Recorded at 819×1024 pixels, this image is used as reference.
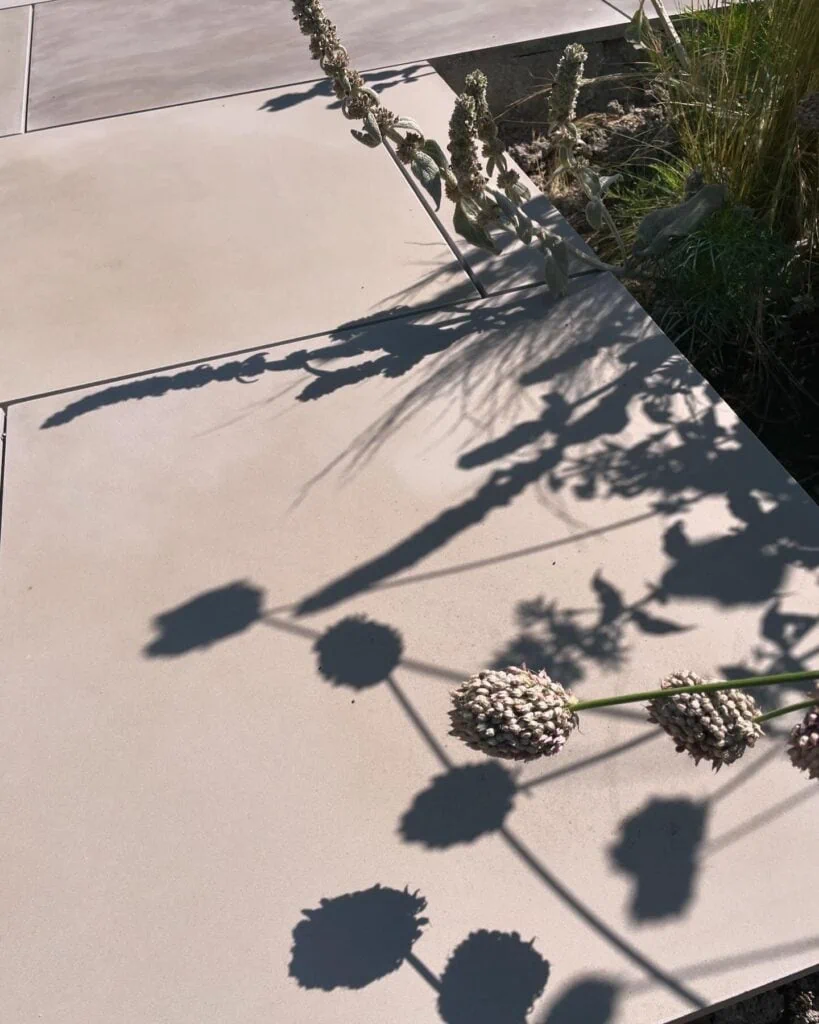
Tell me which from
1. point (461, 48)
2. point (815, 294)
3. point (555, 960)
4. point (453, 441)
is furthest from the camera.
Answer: point (461, 48)

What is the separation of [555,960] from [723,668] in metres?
0.62

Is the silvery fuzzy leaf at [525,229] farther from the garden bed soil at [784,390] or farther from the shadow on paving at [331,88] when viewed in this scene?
the shadow on paving at [331,88]

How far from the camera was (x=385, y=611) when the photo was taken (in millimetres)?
2053

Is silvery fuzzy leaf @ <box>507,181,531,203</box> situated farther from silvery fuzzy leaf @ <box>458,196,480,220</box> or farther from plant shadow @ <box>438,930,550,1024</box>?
plant shadow @ <box>438,930,550,1024</box>

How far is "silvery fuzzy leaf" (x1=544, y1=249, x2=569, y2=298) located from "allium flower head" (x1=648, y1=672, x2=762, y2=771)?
5.06ft

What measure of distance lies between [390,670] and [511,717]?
61 centimetres

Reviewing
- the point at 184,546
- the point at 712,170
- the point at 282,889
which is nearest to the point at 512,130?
the point at 712,170

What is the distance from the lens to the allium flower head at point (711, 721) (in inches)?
52.1

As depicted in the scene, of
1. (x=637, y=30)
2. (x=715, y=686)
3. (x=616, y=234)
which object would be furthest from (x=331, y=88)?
(x=715, y=686)

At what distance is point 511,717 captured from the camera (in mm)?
1363

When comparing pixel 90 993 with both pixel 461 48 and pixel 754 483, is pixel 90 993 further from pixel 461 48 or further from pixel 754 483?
pixel 461 48

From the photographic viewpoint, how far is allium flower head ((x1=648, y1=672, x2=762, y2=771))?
1.32m

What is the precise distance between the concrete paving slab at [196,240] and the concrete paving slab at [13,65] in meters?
0.20

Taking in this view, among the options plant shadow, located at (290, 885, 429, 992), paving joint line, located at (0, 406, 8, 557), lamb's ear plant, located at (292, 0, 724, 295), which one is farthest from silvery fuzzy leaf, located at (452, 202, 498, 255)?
plant shadow, located at (290, 885, 429, 992)
